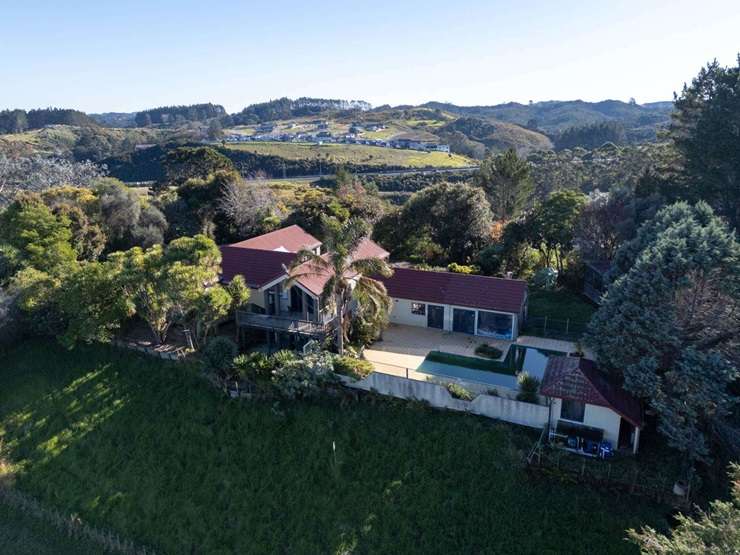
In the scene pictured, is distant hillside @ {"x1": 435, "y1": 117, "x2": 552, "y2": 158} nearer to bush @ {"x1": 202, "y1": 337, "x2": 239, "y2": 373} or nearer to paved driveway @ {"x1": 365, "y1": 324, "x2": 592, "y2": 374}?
paved driveway @ {"x1": 365, "y1": 324, "x2": 592, "y2": 374}

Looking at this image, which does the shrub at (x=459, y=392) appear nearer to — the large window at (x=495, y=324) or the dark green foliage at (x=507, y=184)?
the large window at (x=495, y=324)

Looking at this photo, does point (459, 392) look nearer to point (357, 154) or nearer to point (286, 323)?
point (286, 323)

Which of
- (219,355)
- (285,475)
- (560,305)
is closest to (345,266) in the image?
(219,355)

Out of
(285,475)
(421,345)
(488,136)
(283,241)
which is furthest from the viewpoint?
(488,136)

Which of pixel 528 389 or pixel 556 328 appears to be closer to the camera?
pixel 528 389

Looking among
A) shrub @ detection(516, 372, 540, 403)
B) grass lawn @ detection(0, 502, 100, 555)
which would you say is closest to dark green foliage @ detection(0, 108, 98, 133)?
grass lawn @ detection(0, 502, 100, 555)

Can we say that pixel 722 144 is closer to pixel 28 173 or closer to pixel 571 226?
pixel 571 226

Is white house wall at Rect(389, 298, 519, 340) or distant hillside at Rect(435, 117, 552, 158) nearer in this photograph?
white house wall at Rect(389, 298, 519, 340)
